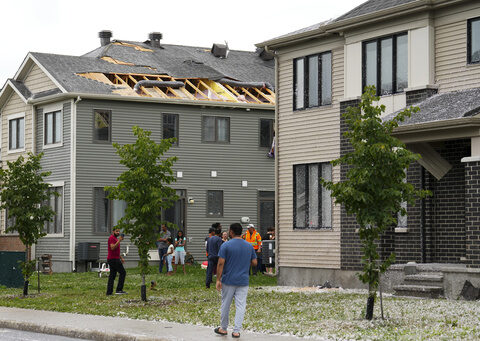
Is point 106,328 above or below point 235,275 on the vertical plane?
below

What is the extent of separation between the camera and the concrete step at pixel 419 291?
19656 mm

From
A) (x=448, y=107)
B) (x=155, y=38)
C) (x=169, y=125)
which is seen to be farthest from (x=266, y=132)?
(x=448, y=107)

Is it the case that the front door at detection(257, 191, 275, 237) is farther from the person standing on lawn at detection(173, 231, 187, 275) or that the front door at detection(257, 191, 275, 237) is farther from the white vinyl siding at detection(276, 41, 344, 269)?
the white vinyl siding at detection(276, 41, 344, 269)

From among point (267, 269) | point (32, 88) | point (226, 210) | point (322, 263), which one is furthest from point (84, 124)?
point (322, 263)

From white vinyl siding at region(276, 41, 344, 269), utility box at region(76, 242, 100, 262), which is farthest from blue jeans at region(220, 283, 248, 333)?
utility box at region(76, 242, 100, 262)

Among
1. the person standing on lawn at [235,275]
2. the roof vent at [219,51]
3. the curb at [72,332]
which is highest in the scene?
the roof vent at [219,51]

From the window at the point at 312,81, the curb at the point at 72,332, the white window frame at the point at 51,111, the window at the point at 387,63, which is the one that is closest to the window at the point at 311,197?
the window at the point at 312,81

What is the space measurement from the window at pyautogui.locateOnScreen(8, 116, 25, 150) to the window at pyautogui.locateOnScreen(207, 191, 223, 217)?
27.6 feet

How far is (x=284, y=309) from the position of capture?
716 inches

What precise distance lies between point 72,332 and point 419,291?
775cm

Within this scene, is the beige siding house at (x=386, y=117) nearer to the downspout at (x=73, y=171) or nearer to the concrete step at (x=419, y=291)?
the concrete step at (x=419, y=291)

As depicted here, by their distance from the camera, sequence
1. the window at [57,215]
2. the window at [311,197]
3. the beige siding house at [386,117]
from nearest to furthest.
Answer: the beige siding house at [386,117] → the window at [311,197] → the window at [57,215]

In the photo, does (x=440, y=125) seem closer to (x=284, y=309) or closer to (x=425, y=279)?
(x=425, y=279)

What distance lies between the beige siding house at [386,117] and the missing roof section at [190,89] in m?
12.0
